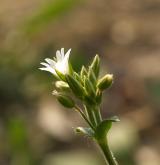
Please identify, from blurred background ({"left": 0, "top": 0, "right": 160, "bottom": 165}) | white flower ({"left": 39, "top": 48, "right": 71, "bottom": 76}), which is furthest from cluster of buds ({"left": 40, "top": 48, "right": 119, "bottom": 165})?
blurred background ({"left": 0, "top": 0, "right": 160, "bottom": 165})

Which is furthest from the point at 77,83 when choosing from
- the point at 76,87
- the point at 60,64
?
the point at 60,64

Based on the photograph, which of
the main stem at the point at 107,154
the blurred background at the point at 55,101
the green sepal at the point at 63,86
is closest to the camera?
the main stem at the point at 107,154

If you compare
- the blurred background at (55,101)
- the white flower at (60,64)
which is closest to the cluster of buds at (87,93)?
the white flower at (60,64)

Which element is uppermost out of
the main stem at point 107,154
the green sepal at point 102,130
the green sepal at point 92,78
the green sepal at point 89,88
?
the green sepal at point 92,78

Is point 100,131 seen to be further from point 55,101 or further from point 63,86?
point 55,101

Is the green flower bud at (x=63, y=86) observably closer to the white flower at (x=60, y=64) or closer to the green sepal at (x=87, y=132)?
the white flower at (x=60, y=64)

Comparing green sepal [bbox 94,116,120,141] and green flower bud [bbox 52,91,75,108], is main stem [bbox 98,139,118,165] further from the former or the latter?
green flower bud [bbox 52,91,75,108]
